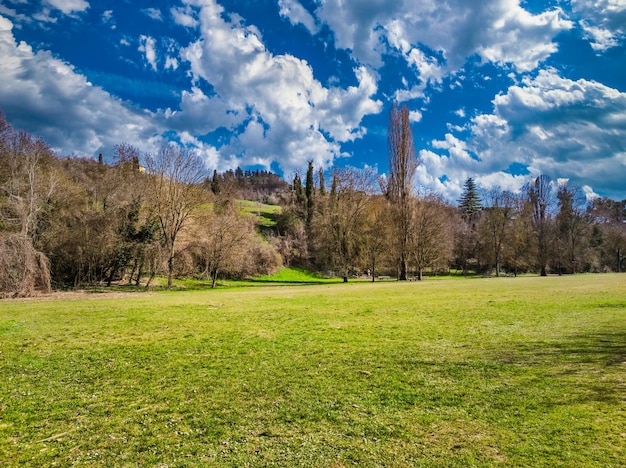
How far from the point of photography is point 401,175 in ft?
158

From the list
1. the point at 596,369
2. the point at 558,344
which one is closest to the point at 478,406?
the point at 596,369

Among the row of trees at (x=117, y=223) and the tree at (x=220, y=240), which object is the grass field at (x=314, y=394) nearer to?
the row of trees at (x=117, y=223)

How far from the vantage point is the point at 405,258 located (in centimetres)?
4816

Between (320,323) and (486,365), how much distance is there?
6.44 m

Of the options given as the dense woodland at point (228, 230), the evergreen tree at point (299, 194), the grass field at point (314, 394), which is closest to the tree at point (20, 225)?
the dense woodland at point (228, 230)

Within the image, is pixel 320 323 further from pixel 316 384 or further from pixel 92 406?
pixel 92 406

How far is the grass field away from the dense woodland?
20557 mm

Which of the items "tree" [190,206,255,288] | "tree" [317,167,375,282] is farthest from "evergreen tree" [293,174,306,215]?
"tree" [190,206,255,288]

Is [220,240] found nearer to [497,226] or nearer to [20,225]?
[20,225]

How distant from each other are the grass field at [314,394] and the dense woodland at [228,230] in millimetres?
20557

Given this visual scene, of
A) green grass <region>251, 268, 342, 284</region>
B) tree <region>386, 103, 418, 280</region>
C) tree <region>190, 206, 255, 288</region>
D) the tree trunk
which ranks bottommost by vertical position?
green grass <region>251, 268, 342, 284</region>

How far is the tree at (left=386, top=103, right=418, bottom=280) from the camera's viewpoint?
47.5 metres

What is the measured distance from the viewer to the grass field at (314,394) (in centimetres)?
455

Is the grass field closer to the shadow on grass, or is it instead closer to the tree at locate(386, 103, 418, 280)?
the shadow on grass
